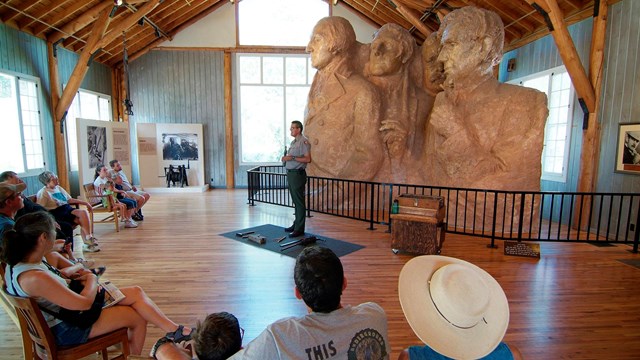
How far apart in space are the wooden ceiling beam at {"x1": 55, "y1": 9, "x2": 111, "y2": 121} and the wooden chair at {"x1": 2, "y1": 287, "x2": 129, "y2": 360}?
7.38 meters

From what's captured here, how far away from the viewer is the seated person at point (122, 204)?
5758 millimetres

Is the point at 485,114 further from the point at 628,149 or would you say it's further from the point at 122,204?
the point at 122,204

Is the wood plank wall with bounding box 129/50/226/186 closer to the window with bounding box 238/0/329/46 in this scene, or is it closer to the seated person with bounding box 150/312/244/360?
the window with bounding box 238/0/329/46

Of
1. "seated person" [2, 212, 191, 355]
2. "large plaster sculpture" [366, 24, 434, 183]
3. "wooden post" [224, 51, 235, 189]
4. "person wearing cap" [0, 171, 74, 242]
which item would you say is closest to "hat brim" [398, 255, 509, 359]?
"seated person" [2, 212, 191, 355]

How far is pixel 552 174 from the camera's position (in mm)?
7352

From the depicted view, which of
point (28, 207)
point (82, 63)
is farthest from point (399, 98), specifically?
point (82, 63)

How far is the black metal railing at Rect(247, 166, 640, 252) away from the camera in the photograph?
5133 mm

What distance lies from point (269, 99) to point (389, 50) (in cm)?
481

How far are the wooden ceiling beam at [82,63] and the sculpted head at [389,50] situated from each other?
18.9 ft

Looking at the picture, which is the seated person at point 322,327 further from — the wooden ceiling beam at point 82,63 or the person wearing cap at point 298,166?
the wooden ceiling beam at point 82,63

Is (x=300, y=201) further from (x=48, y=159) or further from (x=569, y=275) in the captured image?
(x=48, y=159)

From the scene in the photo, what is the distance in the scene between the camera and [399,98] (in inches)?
315

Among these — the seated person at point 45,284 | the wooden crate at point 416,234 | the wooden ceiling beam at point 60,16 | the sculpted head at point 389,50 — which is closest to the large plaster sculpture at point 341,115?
the sculpted head at point 389,50

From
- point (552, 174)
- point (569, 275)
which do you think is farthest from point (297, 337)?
point (552, 174)
